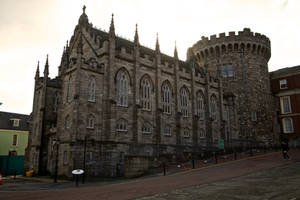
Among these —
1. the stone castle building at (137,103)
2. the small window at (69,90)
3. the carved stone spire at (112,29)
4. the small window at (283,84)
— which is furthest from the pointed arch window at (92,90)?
→ the small window at (283,84)

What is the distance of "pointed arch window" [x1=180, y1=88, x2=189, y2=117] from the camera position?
133 feet

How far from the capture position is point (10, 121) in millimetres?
51094

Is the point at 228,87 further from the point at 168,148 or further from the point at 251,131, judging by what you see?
the point at 168,148

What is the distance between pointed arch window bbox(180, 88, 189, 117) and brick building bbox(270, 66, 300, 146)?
1990cm

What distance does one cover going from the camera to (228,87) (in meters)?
49.0

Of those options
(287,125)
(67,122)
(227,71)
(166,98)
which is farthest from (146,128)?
(287,125)

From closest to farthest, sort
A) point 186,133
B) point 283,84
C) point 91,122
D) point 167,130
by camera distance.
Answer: point 91,122
point 167,130
point 186,133
point 283,84

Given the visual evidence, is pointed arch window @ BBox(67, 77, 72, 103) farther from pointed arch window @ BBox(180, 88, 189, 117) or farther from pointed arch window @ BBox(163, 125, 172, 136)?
pointed arch window @ BBox(180, 88, 189, 117)

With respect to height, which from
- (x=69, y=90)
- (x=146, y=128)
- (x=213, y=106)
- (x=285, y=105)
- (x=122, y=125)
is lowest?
(x=146, y=128)

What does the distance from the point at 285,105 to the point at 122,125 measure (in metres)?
33.8

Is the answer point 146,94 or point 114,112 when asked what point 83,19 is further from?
point 114,112

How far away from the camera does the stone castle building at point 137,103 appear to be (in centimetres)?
2825

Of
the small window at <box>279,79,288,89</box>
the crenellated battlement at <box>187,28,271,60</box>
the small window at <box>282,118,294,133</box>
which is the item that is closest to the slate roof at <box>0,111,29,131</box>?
the crenellated battlement at <box>187,28,271,60</box>

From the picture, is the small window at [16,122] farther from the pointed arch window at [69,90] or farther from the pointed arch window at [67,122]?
the pointed arch window at [67,122]
